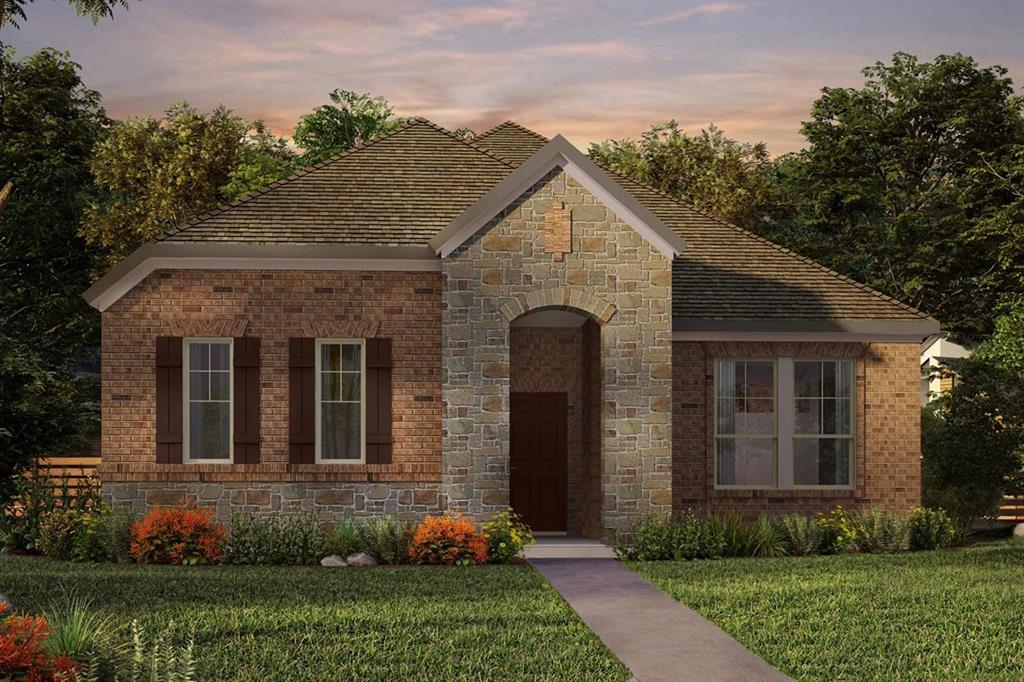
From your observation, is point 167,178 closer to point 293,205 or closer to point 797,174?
point 293,205

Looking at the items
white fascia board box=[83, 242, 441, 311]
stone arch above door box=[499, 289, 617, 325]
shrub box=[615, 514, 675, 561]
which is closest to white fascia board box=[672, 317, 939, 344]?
stone arch above door box=[499, 289, 617, 325]

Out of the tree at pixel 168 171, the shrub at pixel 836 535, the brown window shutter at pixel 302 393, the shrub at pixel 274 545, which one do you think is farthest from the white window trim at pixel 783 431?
the tree at pixel 168 171

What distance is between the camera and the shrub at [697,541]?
1945 cm

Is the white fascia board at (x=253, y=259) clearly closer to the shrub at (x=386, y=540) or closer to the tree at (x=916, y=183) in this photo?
the shrub at (x=386, y=540)

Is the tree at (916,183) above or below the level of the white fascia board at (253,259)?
above

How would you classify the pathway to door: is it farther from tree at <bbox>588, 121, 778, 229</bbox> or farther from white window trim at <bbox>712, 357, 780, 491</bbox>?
tree at <bbox>588, 121, 778, 229</bbox>

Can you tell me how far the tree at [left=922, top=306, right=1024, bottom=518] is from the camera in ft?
74.3

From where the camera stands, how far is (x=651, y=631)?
13.1 m

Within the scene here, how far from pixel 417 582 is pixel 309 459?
4625 millimetres

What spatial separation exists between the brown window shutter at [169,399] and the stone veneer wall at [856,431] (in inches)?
326

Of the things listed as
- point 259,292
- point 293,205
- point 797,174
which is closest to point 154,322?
point 259,292

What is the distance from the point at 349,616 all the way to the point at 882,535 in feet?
34.8

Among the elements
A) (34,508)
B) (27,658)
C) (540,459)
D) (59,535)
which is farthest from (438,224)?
(27,658)

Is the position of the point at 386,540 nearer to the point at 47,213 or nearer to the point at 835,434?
the point at 835,434
